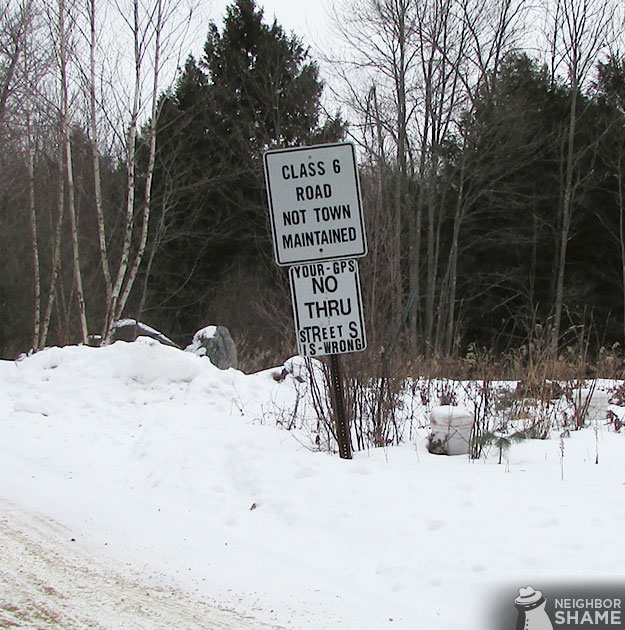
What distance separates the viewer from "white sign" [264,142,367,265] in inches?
225

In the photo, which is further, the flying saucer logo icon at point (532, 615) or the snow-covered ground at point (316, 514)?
the snow-covered ground at point (316, 514)

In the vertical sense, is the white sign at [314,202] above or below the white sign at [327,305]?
above

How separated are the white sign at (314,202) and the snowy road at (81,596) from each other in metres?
2.68

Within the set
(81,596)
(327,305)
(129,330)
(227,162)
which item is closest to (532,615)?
(81,596)

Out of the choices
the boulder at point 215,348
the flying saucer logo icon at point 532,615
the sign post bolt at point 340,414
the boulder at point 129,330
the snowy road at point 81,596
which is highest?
the boulder at point 129,330

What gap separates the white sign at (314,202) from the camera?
5.72 meters

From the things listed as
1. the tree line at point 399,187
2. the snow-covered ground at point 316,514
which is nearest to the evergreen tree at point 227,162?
the tree line at point 399,187

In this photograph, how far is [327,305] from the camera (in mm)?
5809

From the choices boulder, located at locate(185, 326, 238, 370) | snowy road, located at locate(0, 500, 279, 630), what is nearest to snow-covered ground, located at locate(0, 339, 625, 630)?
snowy road, located at locate(0, 500, 279, 630)

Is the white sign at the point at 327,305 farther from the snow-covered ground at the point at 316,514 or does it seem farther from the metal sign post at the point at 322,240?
the snow-covered ground at the point at 316,514

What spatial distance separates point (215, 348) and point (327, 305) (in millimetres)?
7689

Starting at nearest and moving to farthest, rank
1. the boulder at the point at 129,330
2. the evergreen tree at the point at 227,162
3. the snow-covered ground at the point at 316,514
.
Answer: the snow-covered ground at the point at 316,514 → the boulder at the point at 129,330 → the evergreen tree at the point at 227,162

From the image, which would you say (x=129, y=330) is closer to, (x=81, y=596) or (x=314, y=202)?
(x=314, y=202)

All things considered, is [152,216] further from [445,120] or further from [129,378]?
[129,378]
